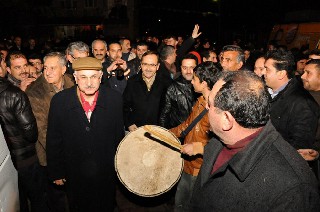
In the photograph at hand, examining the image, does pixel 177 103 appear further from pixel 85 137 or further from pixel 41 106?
pixel 41 106

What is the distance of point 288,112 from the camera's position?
11.1 feet

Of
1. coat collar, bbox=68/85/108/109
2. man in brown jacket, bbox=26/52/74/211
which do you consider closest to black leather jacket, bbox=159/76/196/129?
coat collar, bbox=68/85/108/109

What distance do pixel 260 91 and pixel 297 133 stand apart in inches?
71.3

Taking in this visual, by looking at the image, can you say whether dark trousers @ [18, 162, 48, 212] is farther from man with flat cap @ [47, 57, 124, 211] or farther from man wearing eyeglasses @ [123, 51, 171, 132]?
man wearing eyeglasses @ [123, 51, 171, 132]

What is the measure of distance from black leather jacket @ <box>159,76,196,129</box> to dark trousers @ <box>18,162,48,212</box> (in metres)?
2.03

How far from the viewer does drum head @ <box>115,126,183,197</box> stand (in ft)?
11.8

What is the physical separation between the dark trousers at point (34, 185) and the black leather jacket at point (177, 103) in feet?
6.65

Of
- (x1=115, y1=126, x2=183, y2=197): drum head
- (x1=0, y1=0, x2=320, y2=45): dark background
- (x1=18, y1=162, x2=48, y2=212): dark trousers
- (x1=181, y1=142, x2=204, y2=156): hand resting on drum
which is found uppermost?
(x1=0, y1=0, x2=320, y2=45): dark background

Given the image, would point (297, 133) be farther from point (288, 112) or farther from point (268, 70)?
point (268, 70)

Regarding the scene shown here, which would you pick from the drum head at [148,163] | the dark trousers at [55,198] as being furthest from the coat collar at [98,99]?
the dark trousers at [55,198]

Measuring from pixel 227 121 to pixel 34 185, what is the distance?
3.22 meters

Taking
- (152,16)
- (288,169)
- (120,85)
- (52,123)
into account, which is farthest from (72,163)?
(152,16)

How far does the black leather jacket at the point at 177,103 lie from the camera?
4.46 metres

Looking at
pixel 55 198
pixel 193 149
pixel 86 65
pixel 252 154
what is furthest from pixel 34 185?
pixel 252 154
